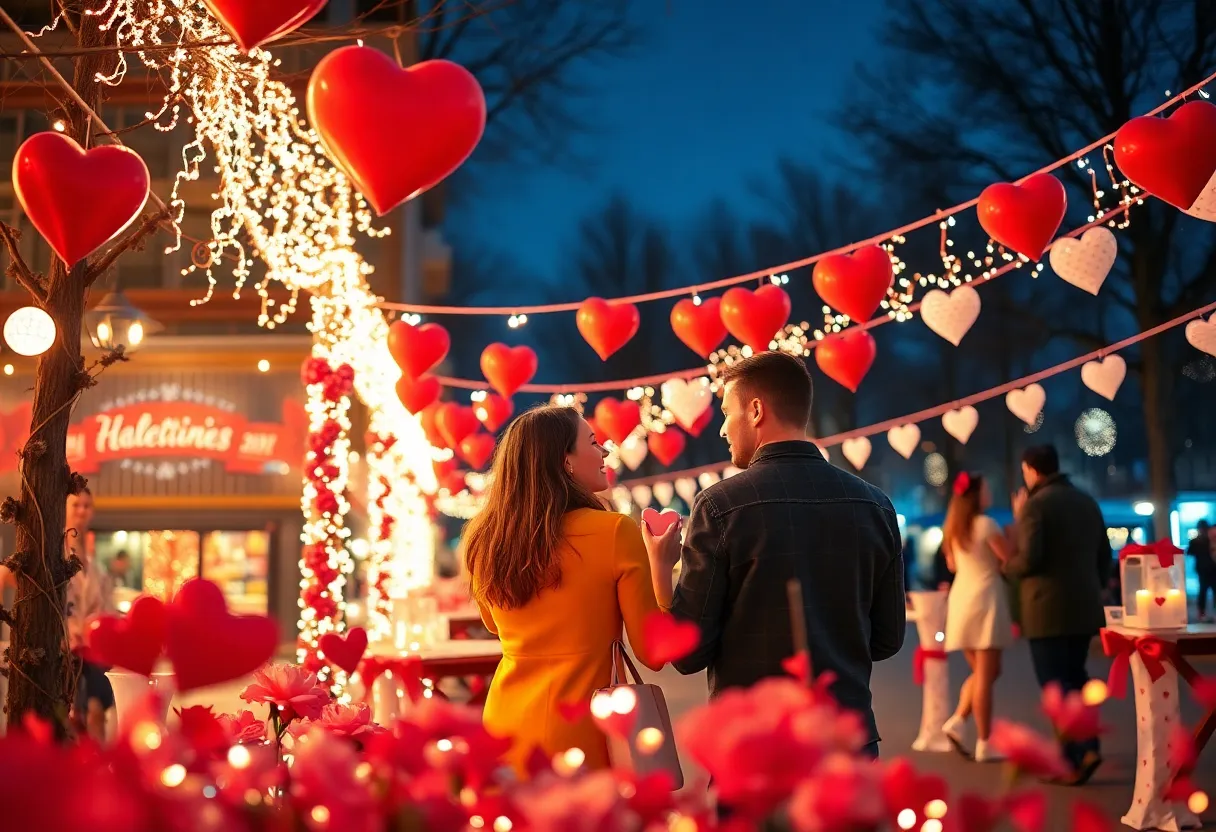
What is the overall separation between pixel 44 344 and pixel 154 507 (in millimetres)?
13479

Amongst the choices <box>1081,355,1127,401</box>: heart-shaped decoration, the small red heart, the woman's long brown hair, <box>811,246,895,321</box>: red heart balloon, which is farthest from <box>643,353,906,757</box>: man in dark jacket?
<box>1081,355,1127,401</box>: heart-shaped decoration

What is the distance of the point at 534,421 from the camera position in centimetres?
314

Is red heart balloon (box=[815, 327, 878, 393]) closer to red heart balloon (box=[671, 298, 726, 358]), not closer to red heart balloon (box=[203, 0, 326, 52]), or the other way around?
red heart balloon (box=[671, 298, 726, 358])

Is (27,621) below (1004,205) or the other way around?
below

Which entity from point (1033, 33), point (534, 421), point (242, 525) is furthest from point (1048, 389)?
point (534, 421)

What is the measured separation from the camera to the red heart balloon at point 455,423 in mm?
13070

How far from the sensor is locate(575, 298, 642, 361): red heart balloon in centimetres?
875

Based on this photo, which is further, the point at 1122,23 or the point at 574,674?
the point at 1122,23

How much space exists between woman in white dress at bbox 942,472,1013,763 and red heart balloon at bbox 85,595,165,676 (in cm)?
722

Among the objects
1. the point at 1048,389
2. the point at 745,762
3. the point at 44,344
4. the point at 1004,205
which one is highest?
the point at 1048,389

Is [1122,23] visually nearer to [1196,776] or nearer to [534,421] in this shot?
[1196,776]

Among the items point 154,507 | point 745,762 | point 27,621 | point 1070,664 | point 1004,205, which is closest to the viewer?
point 745,762

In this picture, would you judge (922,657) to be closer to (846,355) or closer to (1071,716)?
(846,355)

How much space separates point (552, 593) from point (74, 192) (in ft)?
5.67
